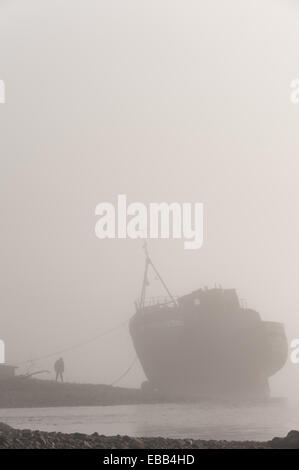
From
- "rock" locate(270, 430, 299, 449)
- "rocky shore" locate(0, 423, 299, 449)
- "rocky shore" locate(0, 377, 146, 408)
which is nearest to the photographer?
"rocky shore" locate(0, 423, 299, 449)

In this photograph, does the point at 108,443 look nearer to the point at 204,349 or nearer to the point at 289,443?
the point at 289,443

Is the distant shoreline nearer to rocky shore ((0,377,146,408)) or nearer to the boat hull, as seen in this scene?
rocky shore ((0,377,146,408))

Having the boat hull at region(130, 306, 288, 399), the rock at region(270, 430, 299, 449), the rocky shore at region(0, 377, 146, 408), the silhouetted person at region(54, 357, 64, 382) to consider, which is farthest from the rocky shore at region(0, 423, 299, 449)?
the boat hull at region(130, 306, 288, 399)

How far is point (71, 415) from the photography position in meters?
29.7

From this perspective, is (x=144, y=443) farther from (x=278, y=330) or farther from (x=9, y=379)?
(x=278, y=330)

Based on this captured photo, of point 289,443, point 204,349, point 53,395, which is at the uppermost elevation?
point 204,349

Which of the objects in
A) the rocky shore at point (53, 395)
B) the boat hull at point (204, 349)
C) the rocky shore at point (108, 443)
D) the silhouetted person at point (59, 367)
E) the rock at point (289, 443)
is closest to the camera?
the rocky shore at point (108, 443)

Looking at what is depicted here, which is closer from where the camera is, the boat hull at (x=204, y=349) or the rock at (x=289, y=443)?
the rock at (x=289, y=443)

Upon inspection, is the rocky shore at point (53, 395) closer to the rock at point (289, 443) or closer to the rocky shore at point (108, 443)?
the rocky shore at point (108, 443)

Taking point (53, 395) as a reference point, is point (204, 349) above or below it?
above

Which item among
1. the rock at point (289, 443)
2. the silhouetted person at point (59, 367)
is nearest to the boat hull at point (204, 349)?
the silhouetted person at point (59, 367)

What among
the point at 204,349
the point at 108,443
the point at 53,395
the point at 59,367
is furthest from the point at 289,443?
the point at 204,349
